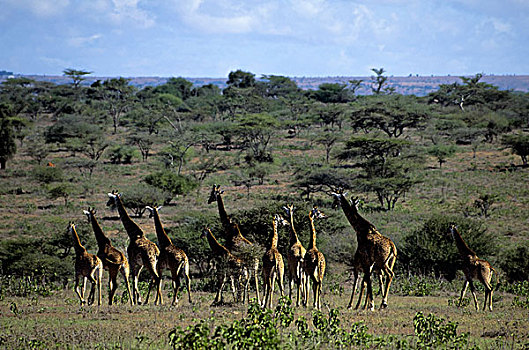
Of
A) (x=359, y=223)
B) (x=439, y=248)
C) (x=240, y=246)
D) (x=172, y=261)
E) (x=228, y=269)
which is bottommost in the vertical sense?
(x=439, y=248)

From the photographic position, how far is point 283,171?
4009cm

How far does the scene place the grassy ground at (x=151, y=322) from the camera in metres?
7.41

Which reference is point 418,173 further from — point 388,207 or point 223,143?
point 223,143

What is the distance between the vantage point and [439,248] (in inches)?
653

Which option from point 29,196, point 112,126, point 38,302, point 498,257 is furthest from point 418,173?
point 112,126

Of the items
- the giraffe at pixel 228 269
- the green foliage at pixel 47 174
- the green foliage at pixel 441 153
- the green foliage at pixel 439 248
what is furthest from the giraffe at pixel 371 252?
the green foliage at pixel 441 153

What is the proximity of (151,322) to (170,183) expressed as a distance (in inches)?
908

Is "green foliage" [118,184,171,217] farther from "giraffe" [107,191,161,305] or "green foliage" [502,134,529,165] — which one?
"green foliage" [502,134,529,165]

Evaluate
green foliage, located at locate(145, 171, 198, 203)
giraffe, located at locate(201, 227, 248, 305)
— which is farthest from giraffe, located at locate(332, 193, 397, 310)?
green foliage, located at locate(145, 171, 198, 203)

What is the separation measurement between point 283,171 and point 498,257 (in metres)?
23.5

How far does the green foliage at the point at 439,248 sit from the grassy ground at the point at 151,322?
4.88 m

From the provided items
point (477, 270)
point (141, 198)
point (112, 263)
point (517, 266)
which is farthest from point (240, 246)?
point (141, 198)

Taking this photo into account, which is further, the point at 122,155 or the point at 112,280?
the point at 122,155

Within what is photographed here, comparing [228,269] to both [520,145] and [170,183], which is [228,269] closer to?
[170,183]
